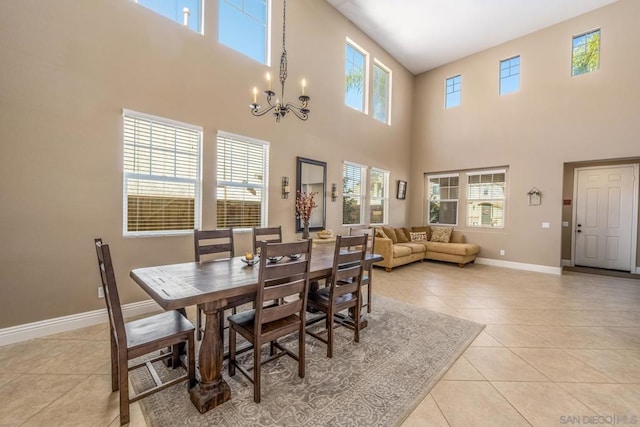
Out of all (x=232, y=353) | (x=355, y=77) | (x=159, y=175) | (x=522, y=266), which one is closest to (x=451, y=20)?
(x=355, y=77)

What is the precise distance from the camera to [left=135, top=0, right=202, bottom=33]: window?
11.1 feet

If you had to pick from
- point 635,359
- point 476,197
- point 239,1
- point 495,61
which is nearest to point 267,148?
point 239,1

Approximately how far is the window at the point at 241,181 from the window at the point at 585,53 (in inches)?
262

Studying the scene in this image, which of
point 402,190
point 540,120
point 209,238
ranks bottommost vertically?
point 209,238

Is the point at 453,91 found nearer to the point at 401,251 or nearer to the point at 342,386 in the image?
the point at 401,251

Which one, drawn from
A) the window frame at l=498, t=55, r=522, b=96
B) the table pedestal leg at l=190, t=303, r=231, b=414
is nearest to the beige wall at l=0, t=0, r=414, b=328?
the table pedestal leg at l=190, t=303, r=231, b=414

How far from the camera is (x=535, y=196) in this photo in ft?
19.8

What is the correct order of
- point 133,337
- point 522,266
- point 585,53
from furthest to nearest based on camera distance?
point 522,266 < point 585,53 < point 133,337

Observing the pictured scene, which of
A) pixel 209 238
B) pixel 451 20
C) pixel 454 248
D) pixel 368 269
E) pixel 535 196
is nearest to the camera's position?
pixel 209 238

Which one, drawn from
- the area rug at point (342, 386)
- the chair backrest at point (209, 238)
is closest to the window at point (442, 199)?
the area rug at point (342, 386)

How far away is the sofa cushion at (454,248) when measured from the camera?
6.26 meters

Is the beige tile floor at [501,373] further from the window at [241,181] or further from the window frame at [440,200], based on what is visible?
the window frame at [440,200]

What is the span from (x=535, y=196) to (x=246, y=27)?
678 centimetres

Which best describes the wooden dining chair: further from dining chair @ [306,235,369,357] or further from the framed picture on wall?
the framed picture on wall
